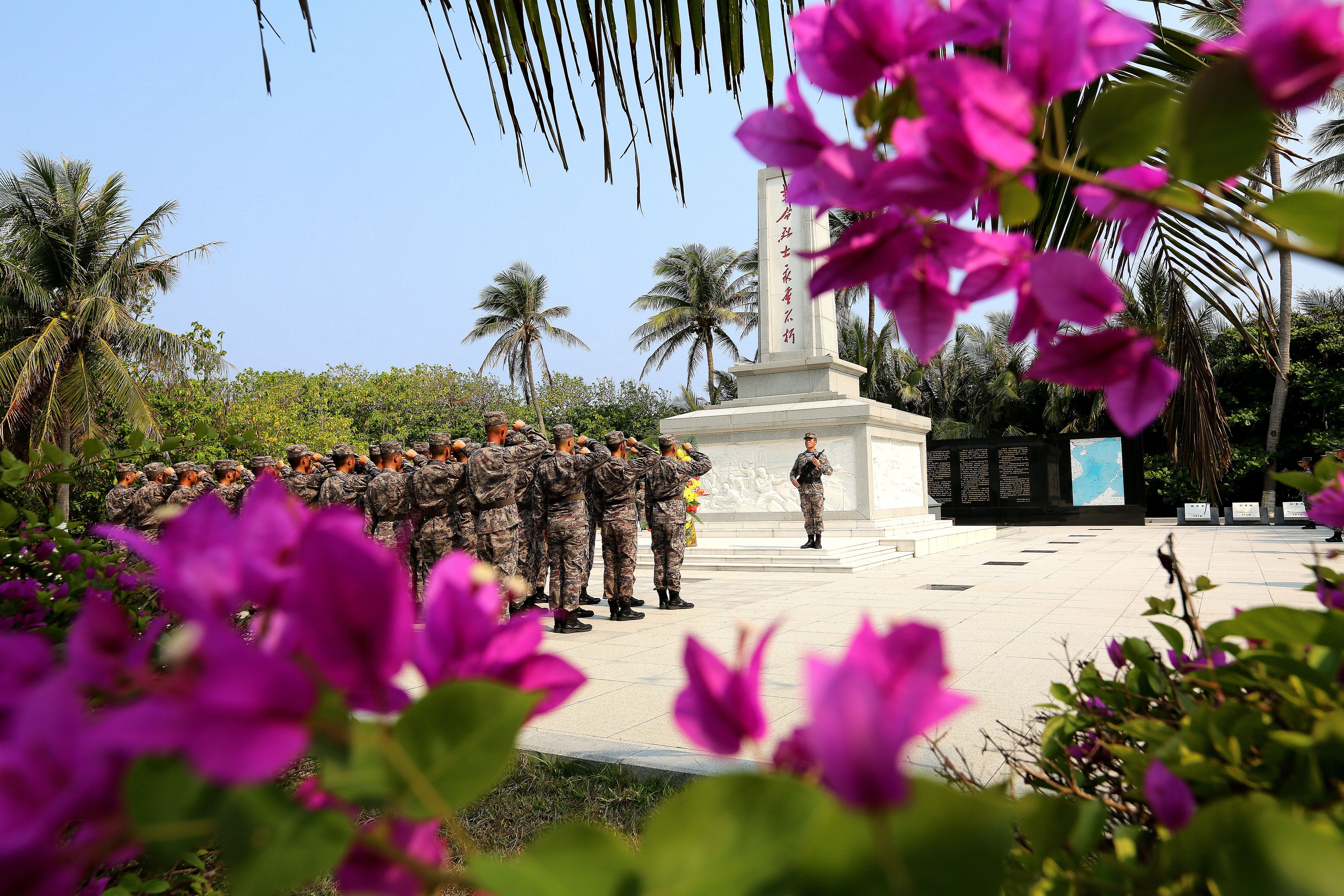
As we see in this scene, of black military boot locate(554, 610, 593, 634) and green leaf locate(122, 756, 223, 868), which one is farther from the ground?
green leaf locate(122, 756, 223, 868)

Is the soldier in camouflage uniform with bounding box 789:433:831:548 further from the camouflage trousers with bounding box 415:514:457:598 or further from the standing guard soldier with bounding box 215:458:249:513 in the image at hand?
the standing guard soldier with bounding box 215:458:249:513

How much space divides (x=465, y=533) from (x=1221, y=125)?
26.5ft

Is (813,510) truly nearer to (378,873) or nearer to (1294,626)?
(1294,626)

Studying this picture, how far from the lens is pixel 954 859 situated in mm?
291

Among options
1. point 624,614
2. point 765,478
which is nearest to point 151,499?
point 624,614

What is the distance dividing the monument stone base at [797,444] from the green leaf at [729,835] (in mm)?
13401

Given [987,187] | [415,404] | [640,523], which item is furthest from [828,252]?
[415,404]

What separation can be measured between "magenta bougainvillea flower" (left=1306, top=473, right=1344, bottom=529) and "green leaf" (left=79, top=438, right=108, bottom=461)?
2.16 m

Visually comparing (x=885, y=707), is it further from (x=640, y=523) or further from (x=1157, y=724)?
(x=640, y=523)

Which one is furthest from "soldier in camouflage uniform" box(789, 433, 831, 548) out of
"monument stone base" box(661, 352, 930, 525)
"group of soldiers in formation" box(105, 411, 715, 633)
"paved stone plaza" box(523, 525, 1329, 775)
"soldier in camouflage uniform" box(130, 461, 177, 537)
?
"soldier in camouflage uniform" box(130, 461, 177, 537)

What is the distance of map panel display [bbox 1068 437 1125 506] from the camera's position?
796 inches

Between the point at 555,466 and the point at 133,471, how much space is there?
4.44 metres

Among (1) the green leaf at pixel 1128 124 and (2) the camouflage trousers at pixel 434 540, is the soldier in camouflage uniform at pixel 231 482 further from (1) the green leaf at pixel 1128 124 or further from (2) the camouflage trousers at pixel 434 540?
(1) the green leaf at pixel 1128 124

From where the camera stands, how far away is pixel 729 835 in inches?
12.0
